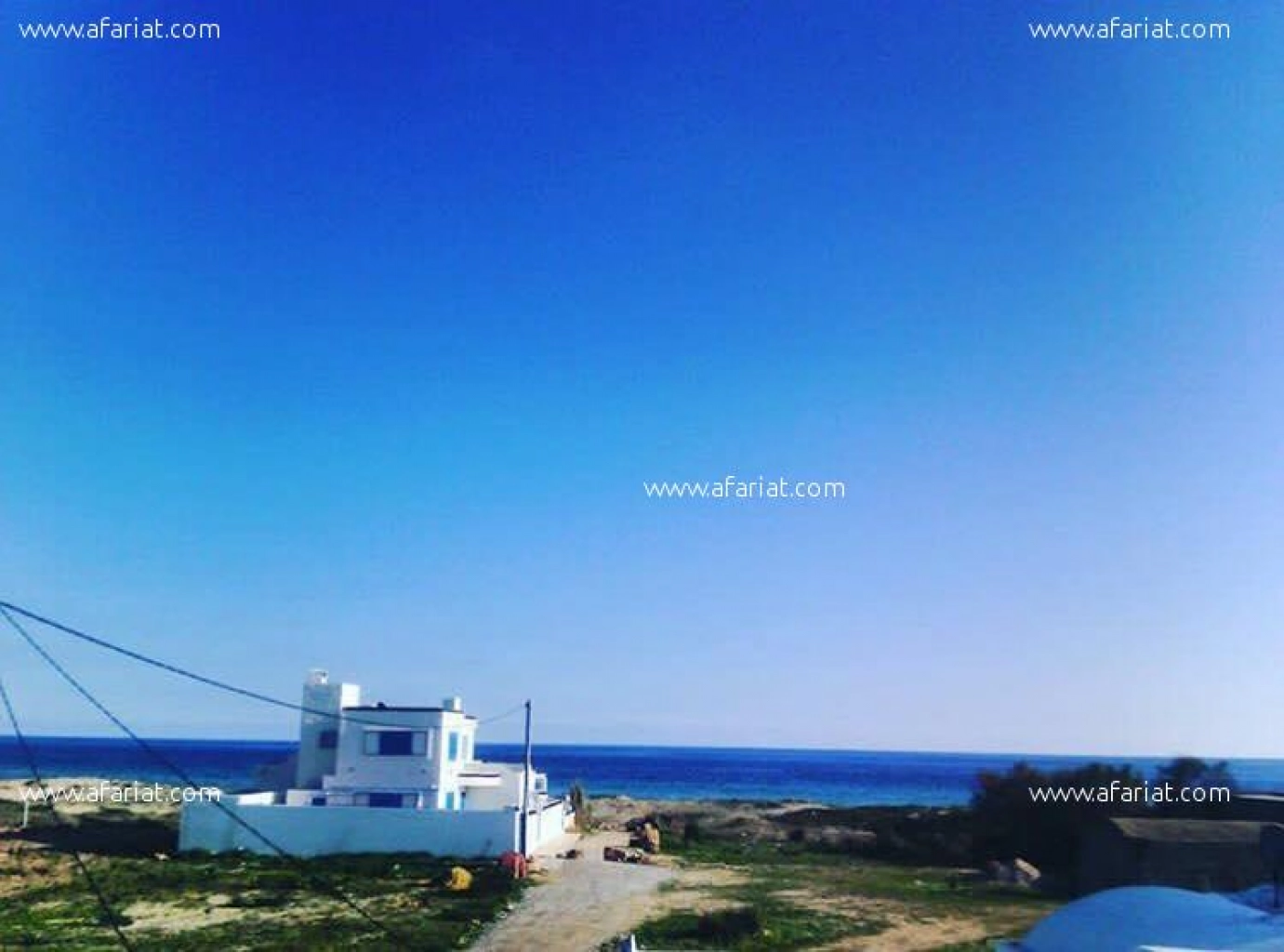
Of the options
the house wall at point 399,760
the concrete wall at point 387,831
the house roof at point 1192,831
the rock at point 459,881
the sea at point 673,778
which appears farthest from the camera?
the sea at point 673,778

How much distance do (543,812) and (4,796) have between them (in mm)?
38188

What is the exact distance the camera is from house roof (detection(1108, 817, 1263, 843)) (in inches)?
907

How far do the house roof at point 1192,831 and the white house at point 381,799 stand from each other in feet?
50.0

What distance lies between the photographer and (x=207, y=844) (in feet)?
103

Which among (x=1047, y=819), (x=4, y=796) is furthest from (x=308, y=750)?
(x=4, y=796)

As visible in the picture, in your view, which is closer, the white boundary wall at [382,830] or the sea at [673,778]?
the white boundary wall at [382,830]

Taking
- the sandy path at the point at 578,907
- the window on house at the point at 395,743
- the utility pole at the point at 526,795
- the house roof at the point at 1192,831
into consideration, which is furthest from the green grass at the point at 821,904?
the window on house at the point at 395,743

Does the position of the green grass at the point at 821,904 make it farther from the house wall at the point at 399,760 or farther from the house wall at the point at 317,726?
the house wall at the point at 317,726

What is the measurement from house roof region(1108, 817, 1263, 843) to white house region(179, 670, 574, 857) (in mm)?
15235

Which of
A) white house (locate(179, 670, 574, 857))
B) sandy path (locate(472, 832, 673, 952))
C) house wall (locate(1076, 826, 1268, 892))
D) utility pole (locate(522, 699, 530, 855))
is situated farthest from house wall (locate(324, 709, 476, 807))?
house wall (locate(1076, 826, 1268, 892))

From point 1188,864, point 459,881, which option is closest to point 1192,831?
point 1188,864

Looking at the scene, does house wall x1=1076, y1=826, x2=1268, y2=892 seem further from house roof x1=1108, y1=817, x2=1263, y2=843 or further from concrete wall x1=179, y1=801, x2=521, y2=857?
concrete wall x1=179, y1=801, x2=521, y2=857

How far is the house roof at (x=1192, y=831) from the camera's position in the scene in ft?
75.6

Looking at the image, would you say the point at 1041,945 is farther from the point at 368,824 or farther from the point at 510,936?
the point at 368,824
